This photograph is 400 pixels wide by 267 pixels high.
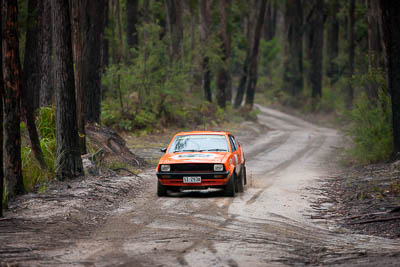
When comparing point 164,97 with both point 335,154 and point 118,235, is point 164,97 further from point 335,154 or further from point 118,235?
point 118,235

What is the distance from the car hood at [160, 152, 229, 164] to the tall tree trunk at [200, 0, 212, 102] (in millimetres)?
24637

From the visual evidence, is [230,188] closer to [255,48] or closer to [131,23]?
[131,23]

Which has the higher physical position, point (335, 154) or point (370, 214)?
point (370, 214)

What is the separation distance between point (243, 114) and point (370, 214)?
109 feet

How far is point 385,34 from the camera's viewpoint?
57.5 ft

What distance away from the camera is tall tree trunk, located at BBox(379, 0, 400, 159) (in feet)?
56.6

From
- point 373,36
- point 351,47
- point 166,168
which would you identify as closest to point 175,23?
point 351,47

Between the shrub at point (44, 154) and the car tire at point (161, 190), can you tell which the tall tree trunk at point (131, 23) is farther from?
the car tire at point (161, 190)

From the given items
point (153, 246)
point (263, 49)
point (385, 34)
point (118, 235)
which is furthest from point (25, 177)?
point (263, 49)

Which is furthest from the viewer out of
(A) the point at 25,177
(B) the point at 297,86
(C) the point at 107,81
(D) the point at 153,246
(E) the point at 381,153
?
(B) the point at 297,86

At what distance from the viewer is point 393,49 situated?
17.5 metres

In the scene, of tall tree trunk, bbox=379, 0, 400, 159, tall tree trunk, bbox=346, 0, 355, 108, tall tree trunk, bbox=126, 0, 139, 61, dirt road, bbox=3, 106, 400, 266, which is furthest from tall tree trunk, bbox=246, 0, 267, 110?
dirt road, bbox=3, 106, 400, 266

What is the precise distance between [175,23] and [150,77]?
17830 mm

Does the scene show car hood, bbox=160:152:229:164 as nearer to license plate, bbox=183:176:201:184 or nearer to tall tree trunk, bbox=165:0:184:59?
license plate, bbox=183:176:201:184
